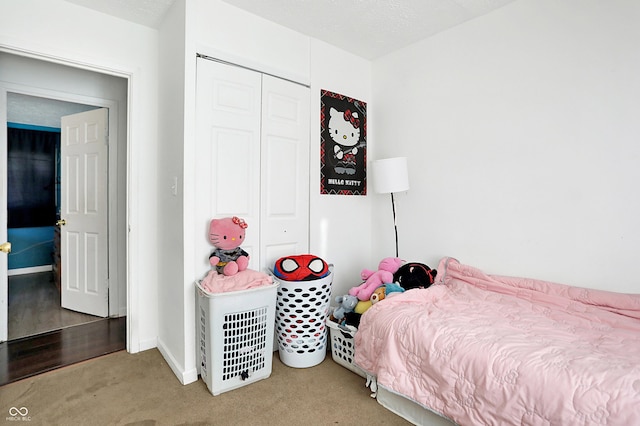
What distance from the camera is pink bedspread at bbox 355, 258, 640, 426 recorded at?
47.5 inches

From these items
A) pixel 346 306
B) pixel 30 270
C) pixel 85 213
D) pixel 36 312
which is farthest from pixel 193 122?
pixel 30 270

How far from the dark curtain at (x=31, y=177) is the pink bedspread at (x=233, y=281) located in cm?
476

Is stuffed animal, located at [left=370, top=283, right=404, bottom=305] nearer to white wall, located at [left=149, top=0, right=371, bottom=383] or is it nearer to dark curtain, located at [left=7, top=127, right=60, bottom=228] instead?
white wall, located at [left=149, top=0, right=371, bottom=383]

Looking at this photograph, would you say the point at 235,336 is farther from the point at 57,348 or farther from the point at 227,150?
the point at 57,348

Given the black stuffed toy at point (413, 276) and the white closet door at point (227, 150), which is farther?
the black stuffed toy at point (413, 276)

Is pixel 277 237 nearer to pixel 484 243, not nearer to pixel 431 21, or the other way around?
pixel 484 243

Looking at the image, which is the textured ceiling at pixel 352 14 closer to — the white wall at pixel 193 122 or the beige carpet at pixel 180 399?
the white wall at pixel 193 122

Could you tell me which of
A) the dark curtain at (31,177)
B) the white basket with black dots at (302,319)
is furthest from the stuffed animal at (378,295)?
the dark curtain at (31,177)

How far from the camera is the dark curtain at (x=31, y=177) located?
5051 mm

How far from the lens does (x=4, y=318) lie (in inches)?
105

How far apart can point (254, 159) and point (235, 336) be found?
1190 millimetres

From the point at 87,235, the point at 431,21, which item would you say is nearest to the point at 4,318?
the point at 87,235

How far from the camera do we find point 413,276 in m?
2.38

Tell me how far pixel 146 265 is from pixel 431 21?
282cm
